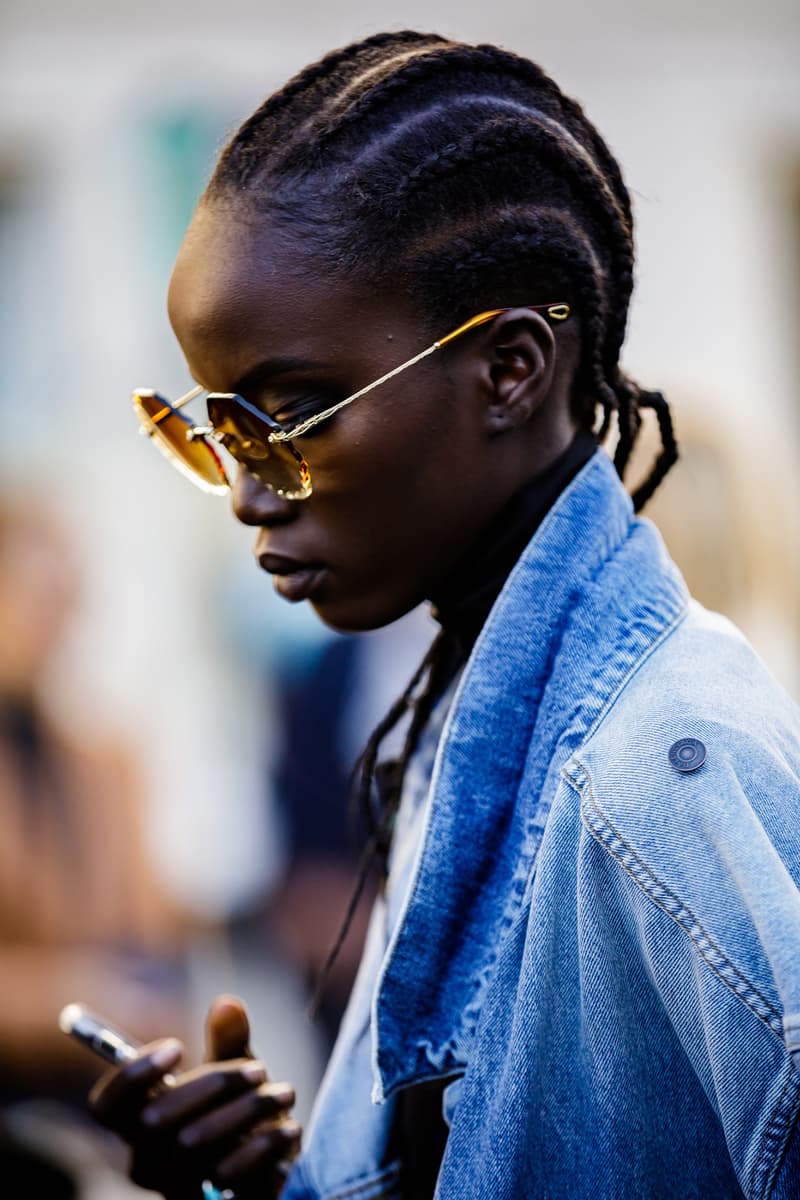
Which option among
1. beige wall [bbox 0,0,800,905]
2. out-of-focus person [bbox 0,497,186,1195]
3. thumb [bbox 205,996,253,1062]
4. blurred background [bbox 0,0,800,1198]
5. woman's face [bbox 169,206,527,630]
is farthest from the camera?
beige wall [bbox 0,0,800,905]

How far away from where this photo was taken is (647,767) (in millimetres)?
1159

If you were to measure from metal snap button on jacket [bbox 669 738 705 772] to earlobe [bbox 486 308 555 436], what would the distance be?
444 millimetres

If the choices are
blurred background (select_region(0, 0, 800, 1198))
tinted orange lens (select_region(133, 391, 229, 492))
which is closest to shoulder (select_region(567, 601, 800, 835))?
tinted orange lens (select_region(133, 391, 229, 492))

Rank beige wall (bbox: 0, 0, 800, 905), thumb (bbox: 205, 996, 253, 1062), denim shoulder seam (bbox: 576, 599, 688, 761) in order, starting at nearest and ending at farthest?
denim shoulder seam (bbox: 576, 599, 688, 761)
thumb (bbox: 205, 996, 253, 1062)
beige wall (bbox: 0, 0, 800, 905)

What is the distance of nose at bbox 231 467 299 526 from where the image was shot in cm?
147

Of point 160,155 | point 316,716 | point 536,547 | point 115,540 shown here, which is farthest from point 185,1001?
point 160,155

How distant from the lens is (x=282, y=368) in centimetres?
138

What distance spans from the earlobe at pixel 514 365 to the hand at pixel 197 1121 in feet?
3.07

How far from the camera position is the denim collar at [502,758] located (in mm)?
1298

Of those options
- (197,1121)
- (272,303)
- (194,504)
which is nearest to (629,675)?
(272,303)

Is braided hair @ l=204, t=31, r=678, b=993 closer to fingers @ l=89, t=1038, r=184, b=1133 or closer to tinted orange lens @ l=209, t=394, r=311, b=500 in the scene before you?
tinted orange lens @ l=209, t=394, r=311, b=500

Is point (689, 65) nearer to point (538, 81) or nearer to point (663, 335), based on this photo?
point (663, 335)

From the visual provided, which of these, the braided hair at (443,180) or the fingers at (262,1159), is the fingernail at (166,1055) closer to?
the fingers at (262,1159)

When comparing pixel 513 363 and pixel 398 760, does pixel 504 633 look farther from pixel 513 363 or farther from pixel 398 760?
pixel 398 760
